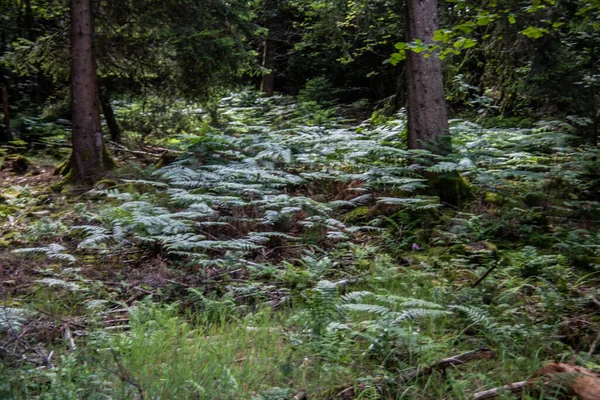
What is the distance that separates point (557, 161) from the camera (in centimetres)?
764

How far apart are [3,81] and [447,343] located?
13.4m

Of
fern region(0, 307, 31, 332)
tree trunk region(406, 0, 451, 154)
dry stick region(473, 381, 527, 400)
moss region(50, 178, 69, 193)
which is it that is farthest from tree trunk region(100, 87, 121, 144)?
dry stick region(473, 381, 527, 400)

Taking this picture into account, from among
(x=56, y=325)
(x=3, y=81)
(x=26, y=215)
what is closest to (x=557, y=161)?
(x=56, y=325)

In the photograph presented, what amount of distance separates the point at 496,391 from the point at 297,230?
3990mm

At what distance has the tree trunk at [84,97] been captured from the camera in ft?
27.9

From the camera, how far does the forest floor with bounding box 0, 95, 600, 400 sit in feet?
9.67

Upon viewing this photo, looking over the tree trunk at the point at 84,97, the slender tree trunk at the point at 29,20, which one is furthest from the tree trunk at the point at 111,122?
the slender tree trunk at the point at 29,20

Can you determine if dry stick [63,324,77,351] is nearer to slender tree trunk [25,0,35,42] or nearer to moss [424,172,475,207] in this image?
moss [424,172,475,207]

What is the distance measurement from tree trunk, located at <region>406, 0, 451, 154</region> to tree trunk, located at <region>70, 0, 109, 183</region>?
5401 millimetres

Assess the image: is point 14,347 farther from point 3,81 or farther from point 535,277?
point 3,81

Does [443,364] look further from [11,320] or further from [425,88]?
[425,88]

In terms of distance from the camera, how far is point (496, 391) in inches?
104

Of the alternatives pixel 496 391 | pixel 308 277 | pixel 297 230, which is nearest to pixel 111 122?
pixel 297 230

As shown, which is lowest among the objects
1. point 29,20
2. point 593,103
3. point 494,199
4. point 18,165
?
point 494,199
